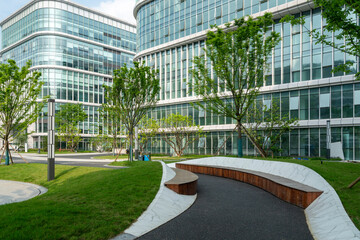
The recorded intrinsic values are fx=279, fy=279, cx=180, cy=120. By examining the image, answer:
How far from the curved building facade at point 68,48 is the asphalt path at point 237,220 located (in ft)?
176

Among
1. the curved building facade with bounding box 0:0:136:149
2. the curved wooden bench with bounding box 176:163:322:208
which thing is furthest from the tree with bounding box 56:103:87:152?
the curved wooden bench with bounding box 176:163:322:208

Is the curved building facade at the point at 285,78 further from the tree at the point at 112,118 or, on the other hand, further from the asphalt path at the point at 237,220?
the asphalt path at the point at 237,220

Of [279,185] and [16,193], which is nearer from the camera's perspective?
[279,185]

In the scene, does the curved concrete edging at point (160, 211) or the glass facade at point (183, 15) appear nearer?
the curved concrete edging at point (160, 211)

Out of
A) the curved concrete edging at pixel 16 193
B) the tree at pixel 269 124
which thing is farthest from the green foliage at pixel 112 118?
the tree at pixel 269 124

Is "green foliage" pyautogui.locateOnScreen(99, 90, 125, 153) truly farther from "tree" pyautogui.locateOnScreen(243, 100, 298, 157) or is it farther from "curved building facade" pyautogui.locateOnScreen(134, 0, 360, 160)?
"tree" pyautogui.locateOnScreen(243, 100, 298, 157)

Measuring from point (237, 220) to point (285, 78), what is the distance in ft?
93.1

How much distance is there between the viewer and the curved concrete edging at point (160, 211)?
241 inches

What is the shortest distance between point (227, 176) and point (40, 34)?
63.9 meters

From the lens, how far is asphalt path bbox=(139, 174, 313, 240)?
606cm

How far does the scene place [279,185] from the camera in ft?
33.2

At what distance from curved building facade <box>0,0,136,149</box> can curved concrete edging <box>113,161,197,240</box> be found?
52998 mm

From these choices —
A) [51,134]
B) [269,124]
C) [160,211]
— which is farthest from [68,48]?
[160,211]

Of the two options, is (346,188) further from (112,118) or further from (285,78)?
(112,118)
